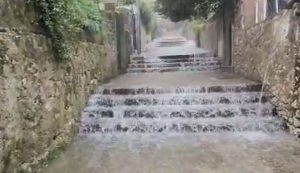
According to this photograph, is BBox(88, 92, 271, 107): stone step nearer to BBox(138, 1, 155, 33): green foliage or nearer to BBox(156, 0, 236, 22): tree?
BBox(156, 0, 236, 22): tree

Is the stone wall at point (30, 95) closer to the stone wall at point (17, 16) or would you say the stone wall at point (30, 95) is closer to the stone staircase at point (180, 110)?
the stone wall at point (17, 16)

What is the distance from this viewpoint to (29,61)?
4684 millimetres

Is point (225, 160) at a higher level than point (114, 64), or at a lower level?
lower

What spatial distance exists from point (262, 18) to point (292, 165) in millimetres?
5016

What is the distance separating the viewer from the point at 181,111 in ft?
22.9

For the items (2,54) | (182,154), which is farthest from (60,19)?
(182,154)

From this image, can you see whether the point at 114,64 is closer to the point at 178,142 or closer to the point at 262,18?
the point at 262,18

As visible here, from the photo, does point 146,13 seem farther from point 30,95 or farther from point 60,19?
point 30,95

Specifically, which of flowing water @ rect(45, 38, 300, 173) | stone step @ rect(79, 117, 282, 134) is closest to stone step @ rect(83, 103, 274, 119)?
flowing water @ rect(45, 38, 300, 173)

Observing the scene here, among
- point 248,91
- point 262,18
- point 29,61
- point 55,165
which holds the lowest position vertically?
point 55,165

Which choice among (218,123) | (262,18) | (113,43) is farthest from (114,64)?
(218,123)

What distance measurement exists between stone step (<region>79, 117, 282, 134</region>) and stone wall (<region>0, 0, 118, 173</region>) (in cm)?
56

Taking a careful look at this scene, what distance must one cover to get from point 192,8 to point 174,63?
95.5 inches

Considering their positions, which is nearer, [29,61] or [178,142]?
[29,61]
